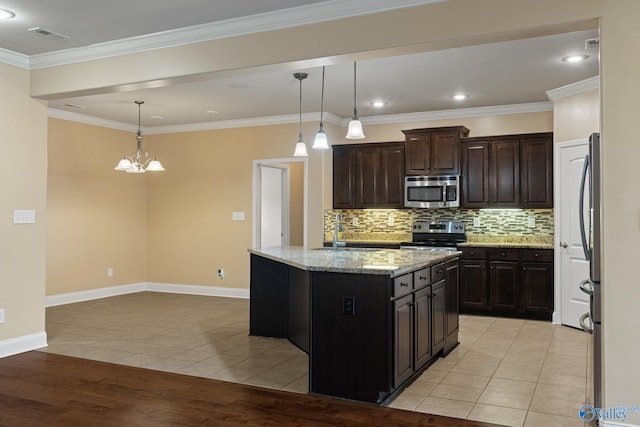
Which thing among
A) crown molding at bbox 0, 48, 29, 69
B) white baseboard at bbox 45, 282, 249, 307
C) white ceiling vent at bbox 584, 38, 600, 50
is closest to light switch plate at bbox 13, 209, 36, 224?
crown molding at bbox 0, 48, 29, 69

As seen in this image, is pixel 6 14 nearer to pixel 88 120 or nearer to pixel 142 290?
pixel 88 120

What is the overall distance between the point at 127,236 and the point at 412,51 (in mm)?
6403

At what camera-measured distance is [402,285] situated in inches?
151

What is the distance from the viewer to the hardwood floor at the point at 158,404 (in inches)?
132

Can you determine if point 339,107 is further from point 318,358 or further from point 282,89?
point 318,358

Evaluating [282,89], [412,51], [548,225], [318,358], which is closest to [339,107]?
[282,89]

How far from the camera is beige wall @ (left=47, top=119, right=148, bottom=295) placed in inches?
299

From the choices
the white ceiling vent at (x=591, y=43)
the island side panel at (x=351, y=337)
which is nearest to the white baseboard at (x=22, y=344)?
the island side panel at (x=351, y=337)

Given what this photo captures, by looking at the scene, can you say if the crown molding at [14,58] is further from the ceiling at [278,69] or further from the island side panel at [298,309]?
the island side panel at [298,309]

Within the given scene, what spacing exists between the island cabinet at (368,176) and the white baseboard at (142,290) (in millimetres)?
2108

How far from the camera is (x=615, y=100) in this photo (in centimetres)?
307

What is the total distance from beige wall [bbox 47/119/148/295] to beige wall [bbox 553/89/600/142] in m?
Answer: 6.29

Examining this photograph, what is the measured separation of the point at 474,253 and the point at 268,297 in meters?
2.78

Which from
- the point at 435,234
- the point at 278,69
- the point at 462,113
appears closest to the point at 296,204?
the point at 435,234
